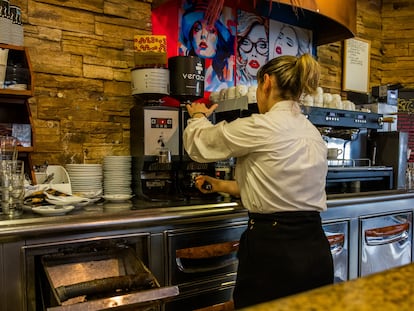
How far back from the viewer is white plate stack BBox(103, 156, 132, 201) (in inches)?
89.6

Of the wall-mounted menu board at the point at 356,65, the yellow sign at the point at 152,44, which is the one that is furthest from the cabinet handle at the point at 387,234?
the yellow sign at the point at 152,44

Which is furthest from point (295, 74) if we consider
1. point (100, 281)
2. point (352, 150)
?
point (352, 150)

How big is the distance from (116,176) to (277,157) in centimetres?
110

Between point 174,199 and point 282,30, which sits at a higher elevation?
point 282,30

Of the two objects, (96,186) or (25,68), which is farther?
(96,186)

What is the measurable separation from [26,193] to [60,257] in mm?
384

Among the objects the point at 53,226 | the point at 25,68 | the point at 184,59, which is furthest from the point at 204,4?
the point at 53,226

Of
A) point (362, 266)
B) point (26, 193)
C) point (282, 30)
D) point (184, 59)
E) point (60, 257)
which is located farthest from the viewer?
point (282, 30)

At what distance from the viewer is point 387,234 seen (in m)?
2.77

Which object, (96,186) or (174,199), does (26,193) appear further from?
(174,199)

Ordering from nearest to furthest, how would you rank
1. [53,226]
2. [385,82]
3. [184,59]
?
[53,226], [184,59], [385,82]

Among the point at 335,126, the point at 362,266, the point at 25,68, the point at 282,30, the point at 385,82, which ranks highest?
the point at 282,30

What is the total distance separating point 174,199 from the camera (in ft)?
7.00

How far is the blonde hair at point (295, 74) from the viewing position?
1.61m
